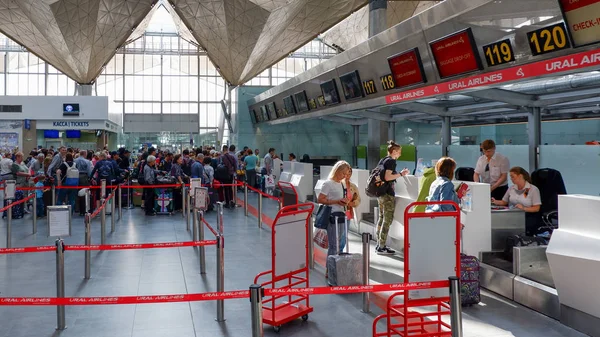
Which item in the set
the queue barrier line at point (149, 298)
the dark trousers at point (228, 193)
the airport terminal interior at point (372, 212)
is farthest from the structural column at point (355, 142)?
the queue barrier line at point (149, 298)

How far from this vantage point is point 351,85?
16.7m

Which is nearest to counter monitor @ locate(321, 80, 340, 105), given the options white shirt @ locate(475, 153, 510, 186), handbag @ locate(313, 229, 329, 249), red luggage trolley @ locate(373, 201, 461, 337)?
white shirt @ locate(475, 153, 510, 186)

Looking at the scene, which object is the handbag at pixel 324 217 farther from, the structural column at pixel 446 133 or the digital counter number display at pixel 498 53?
the structural column at pixel 446 133

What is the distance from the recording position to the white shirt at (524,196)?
316 inches

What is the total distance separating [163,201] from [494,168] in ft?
34.8

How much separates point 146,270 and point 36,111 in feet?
73.1

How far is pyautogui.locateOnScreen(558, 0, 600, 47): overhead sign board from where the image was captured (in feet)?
23.1

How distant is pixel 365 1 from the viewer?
27844 mm

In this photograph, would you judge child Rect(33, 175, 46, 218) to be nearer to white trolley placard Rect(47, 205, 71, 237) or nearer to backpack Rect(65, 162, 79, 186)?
backpack Rect(65, 162, 79, 186)

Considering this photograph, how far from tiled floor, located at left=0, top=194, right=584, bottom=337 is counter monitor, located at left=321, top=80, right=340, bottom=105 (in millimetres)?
7610

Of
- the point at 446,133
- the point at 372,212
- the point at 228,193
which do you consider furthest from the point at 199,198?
the point at 446,133

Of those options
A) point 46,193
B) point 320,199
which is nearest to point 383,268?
point 320,199

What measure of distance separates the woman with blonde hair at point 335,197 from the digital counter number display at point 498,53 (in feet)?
11.8

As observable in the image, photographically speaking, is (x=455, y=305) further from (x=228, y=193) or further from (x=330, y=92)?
(x=330, y=92)
